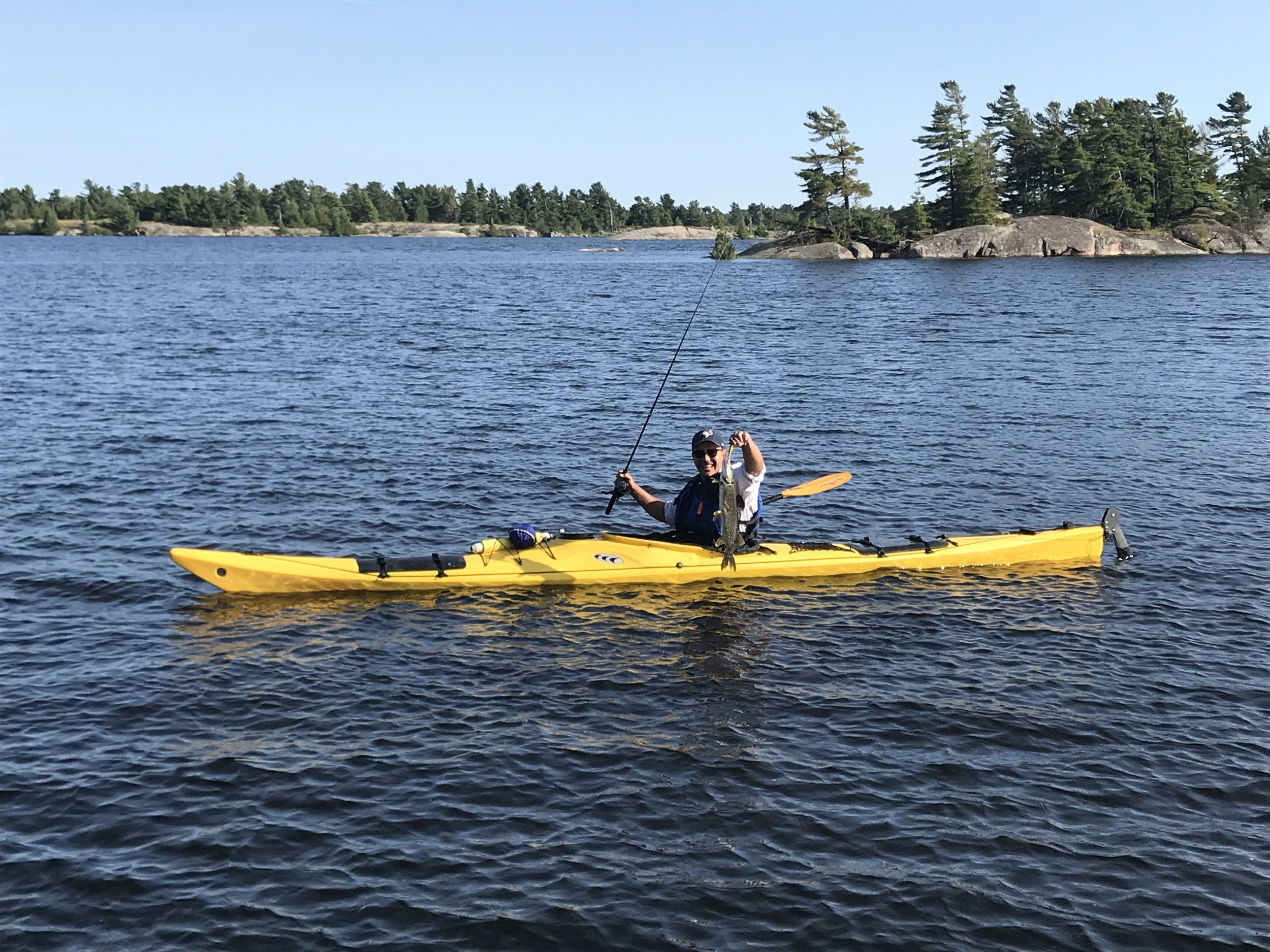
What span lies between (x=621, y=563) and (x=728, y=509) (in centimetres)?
174

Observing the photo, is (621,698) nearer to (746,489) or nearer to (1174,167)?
(746,489)

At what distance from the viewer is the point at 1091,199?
86938 millimetres

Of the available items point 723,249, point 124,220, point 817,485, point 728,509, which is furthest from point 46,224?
point 728,509

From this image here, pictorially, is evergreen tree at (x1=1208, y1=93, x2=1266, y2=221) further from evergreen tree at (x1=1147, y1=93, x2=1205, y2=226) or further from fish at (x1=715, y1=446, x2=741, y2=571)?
fish at (x1=715, y1=446, x2=741, y2=571)

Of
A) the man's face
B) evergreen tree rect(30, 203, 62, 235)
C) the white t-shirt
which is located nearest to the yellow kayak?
the white t-shirt

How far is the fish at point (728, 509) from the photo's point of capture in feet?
40.7

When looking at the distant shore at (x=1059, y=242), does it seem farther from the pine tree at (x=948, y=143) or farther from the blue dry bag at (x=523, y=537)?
the blue dry bag at (x=523, y=537)

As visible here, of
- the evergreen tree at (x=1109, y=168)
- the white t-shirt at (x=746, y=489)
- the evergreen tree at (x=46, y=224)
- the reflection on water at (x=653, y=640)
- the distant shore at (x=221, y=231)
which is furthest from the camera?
the distant shore at (x=221, y=231)

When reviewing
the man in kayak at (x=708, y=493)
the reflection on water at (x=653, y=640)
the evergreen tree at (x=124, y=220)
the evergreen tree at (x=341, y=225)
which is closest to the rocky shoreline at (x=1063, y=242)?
the reflection on water at (x=653, y=640)

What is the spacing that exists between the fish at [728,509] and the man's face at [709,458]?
175mm

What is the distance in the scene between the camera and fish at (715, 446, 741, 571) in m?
12.4

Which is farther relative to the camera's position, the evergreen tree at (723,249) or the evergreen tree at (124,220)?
the evergreen tree at (124,220)

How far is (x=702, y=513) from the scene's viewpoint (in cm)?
1373

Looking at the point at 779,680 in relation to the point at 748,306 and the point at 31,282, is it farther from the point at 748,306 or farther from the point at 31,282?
the point at 31,282
